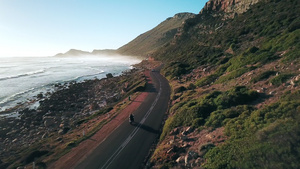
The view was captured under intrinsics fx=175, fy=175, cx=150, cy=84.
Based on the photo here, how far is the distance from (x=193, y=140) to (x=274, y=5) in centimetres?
5036

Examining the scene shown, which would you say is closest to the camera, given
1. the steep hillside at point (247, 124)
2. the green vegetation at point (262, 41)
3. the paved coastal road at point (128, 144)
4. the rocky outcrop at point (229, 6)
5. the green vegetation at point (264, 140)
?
the green vegetation at point (264, 140)

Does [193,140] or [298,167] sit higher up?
[298,167]

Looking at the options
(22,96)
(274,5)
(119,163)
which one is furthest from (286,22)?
(22,96)

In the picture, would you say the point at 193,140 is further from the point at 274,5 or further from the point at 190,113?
the point at 274,5

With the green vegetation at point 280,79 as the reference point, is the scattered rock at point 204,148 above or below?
below

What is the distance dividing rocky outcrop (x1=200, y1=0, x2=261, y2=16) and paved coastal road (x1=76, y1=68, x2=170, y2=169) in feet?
181

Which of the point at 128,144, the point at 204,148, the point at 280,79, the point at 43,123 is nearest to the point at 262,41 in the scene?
the point at 280,79

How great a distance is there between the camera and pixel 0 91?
54344mm

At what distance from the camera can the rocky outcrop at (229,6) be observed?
60106mm

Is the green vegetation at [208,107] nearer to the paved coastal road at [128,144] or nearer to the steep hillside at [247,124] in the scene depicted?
the steep hillside at [247,124]

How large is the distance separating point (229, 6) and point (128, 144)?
7296cm

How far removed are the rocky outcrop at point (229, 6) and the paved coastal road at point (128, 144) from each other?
2176 inches

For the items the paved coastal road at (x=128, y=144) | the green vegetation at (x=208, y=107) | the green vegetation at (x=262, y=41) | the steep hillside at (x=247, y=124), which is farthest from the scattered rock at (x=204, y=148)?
the green vegetation at (x=262, y=41)

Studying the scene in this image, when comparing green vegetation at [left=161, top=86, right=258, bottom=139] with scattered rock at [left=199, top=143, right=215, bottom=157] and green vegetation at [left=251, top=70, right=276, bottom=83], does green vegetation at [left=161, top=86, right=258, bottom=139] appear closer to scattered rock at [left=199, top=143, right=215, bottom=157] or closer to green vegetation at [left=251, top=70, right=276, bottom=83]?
green vegetation at [left=251, top=70, right=276, bottom=83]
